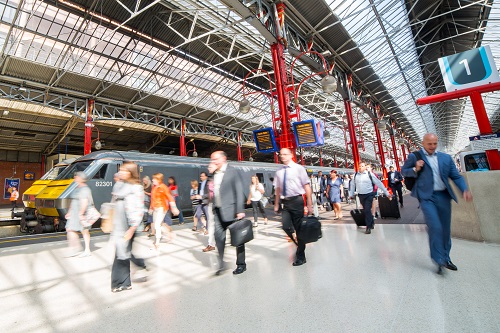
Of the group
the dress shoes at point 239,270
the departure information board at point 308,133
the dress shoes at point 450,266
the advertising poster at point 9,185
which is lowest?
the dress shoes at point 450,266

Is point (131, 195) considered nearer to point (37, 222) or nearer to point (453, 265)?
point (453, 265)

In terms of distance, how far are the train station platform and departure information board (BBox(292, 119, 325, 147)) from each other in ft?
8.45

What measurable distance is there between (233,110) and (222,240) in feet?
67.8

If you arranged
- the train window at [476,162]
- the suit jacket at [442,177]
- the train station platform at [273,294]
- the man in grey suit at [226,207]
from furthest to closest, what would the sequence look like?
the train window at [476,162]
the man in grey suit at [226,207]
the suit jacket at [442,177]
the train station platform at [273,294]

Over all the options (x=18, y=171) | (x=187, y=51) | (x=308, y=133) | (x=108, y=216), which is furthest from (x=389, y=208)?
(x=18, y=171)

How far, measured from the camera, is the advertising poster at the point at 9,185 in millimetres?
22659

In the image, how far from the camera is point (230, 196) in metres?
3.24

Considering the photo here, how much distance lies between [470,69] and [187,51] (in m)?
14.0

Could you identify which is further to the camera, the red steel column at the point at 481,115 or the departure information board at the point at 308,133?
the departure information board at the point at 308,133

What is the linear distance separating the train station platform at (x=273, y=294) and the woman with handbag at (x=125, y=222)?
0.20 metres

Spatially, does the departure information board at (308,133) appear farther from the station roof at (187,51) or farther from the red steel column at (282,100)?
the station roof at (187,51)

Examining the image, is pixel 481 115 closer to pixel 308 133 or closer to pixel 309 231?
pixel 308 133

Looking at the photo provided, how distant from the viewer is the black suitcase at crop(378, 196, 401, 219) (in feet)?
22.0

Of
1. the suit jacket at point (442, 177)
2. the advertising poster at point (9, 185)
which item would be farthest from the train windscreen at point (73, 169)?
the advertising poster at point (9, 185)
